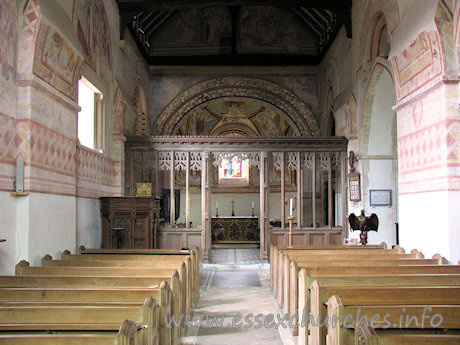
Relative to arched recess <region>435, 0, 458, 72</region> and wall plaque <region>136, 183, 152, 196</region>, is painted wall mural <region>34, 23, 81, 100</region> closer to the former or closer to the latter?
wall plaque <region>136, 183, 152, 196</region>

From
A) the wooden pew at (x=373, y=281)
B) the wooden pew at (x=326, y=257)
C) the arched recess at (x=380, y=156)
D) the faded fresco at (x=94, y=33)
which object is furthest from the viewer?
the arched recess at (x=380, y=156)

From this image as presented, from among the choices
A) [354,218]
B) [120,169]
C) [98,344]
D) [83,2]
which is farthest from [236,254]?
[98,344]

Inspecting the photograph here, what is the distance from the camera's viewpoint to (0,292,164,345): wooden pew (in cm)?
266

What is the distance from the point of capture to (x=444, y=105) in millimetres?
5363

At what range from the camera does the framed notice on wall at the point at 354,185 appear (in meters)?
9.35

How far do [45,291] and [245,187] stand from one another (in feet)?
47.6

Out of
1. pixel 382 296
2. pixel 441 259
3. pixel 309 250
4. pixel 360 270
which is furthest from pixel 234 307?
pixel 382 296

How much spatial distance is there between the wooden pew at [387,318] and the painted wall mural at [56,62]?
4.48 metres

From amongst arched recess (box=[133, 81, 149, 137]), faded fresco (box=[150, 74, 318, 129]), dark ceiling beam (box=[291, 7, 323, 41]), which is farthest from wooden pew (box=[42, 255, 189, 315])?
dark ceiling beam (box=[291, 7, 323, 41])

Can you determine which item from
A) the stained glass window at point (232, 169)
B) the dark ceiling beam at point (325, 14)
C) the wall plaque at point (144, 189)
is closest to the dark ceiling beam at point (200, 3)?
the dark ceiling beam at point (325, 14)

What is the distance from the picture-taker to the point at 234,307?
5.68 m

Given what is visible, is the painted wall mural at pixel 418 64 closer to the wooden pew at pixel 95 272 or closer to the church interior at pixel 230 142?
the church interior at pixel 230 142

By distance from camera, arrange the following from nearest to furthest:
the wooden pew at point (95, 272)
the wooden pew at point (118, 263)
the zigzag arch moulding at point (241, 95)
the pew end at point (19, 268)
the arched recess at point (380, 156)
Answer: the wooden pew at point (95, 272) → the pew end at point (19, 268) → the wooden pew at point (118, 263) → the arched recess at point (380, 156) → the zigzag arch moulding at point (241, 95)

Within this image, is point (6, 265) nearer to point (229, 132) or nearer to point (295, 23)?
point (295, 23)
